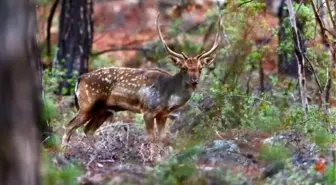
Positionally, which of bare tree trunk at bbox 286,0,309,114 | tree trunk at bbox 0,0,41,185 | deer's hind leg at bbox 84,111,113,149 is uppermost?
tree trunk at bbox 0,0,41,185

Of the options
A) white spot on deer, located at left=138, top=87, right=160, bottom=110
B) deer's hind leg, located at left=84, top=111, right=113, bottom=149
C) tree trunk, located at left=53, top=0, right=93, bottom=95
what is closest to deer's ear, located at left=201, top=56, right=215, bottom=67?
white spot on deer, located at left=138, top=87, right=160, bottom=110

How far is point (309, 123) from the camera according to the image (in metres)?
14.0

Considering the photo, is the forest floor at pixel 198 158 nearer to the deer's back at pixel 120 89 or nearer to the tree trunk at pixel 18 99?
the deer's back at pixel 120 89

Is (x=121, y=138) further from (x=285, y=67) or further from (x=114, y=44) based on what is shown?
(x=114, y=44)

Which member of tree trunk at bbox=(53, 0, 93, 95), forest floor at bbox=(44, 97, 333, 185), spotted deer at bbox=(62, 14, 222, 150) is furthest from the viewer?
tree trunk at bbox=(53, 0, 93, 95)

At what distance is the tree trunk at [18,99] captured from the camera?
716cm

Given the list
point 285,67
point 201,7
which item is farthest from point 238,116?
point 201,7

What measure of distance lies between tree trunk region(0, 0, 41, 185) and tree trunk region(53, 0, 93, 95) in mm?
13482

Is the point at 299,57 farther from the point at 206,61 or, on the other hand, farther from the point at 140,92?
the point at 140,92

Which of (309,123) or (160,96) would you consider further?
(160,96)

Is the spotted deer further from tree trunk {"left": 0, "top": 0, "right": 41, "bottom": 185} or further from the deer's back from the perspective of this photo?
tree trunk {"left": 0, "top": 0, "right": 41, "bottom": 185}

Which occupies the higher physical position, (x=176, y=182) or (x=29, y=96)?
(x=29, y=96)

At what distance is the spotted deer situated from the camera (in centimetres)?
1479

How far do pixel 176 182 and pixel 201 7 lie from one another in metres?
22.1
